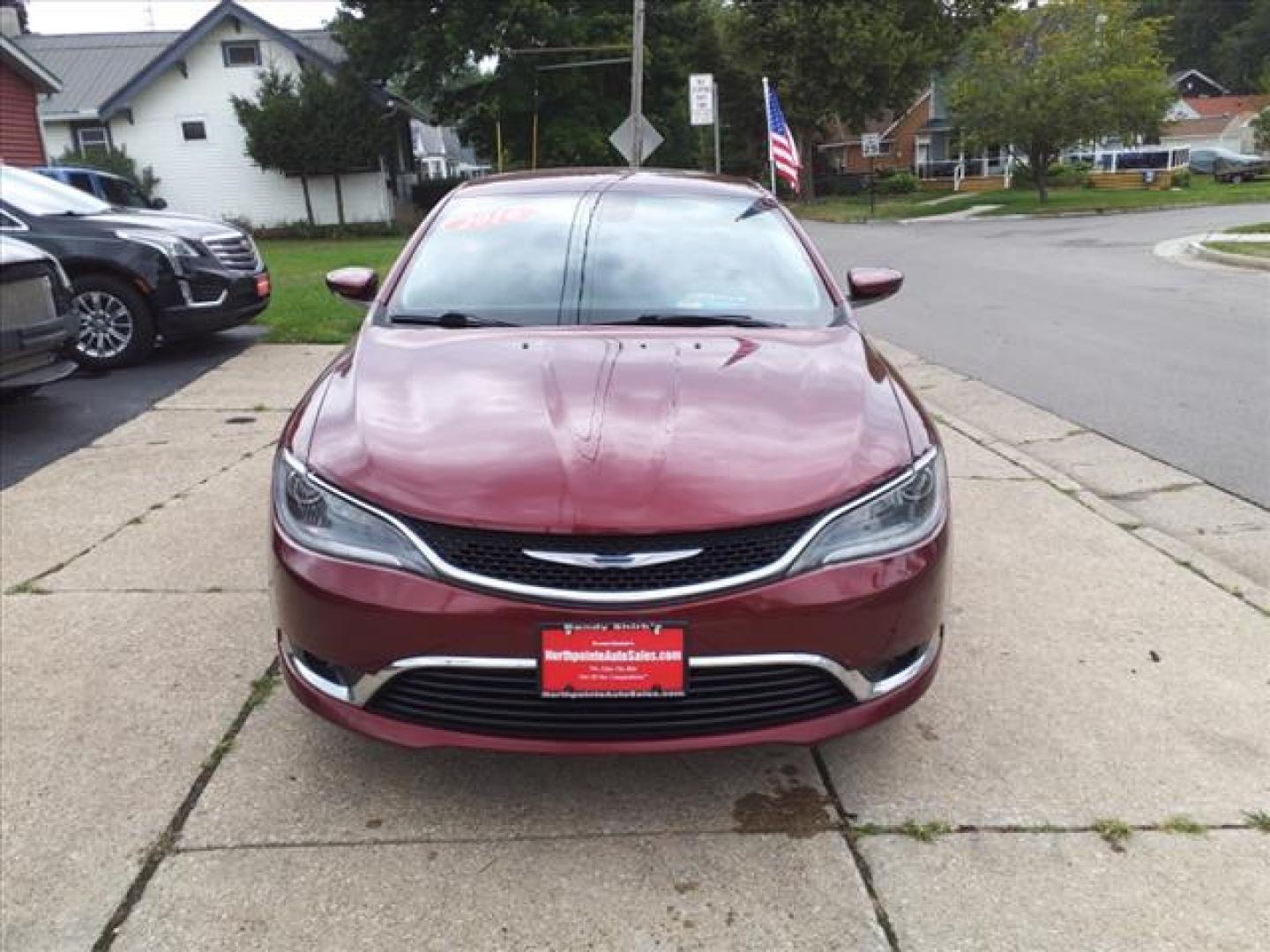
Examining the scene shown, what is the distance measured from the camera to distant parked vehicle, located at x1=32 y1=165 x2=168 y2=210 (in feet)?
53.5

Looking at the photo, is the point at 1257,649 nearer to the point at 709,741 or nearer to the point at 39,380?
the point at 709,741

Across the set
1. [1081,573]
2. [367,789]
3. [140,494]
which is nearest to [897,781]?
[367,789]

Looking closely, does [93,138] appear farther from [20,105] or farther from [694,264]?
[694,264]

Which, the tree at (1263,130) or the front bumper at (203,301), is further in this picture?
the tree at (1263,130)

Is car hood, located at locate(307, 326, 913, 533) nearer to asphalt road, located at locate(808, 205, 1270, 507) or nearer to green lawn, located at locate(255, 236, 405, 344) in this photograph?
asphalt road, located at locate(808, 205, 1270, 507)

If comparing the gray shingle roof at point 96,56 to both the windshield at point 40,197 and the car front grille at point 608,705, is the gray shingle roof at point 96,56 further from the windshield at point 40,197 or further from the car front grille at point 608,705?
the car front grille at point 608,705

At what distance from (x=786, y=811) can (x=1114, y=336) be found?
8281 mm

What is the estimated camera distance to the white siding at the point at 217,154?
3319 cm

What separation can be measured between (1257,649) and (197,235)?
8626 millimetres

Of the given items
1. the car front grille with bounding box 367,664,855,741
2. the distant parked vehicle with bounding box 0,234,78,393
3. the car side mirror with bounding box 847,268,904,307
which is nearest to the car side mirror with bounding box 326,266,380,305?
the car side mirror with bounding box 847,268,904,307

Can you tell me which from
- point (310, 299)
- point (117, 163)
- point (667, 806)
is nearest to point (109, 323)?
point (310, 299)

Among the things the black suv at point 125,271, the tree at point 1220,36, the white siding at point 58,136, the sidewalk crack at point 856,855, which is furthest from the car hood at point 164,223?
the tree at point 1220,36

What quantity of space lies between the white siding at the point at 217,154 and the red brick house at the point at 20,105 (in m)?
9.73

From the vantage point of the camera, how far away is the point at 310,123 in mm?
31547
